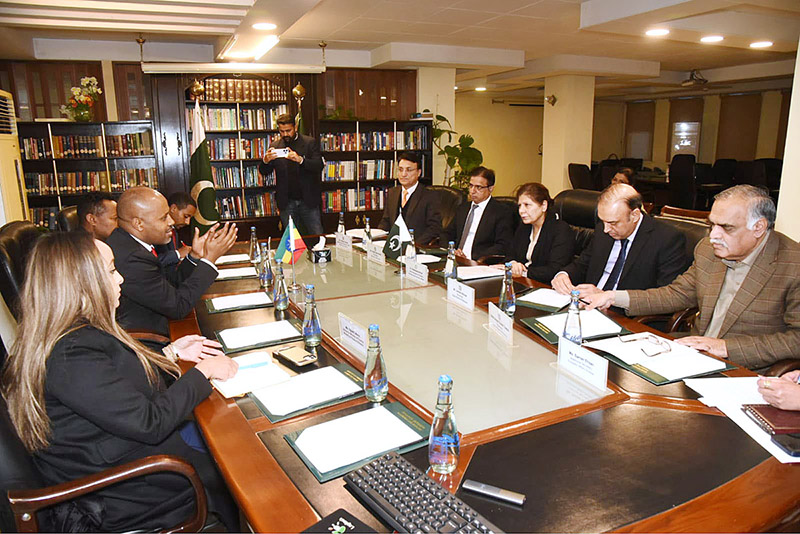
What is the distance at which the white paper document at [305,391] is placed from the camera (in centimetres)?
144

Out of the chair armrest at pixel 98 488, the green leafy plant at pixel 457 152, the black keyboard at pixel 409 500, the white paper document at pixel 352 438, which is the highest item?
the green leafy plant at pixel 457 152

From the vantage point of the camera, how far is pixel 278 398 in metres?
1.48

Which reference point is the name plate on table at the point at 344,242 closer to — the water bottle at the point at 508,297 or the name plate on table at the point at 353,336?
the water bottle at the point at 508,297

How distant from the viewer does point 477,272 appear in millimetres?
2881

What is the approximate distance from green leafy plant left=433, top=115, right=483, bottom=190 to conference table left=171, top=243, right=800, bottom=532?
18.9 ft

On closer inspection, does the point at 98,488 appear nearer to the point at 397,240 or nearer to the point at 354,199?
the point at 397,240

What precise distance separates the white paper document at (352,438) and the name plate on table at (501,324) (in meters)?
0.61

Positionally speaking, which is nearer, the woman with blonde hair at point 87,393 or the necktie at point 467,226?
the woman with blonde hair at point 87,393

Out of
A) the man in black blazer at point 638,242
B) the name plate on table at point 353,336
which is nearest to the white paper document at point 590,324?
the man in black blazer at point 638,242

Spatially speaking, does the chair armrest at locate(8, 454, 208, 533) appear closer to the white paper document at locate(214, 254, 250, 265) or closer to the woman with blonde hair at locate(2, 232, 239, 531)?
the woman with blonde hair at locate(2, 232, 239, 531)

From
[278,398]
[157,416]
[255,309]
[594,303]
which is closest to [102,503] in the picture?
[157,416]

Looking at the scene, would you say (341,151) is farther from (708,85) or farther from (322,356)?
(708,85)

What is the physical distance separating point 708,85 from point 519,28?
6082 mm

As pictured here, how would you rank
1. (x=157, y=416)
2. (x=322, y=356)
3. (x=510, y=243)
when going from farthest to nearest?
(x=510, y=243), (x=322, y=356), (x=157, y=416)
